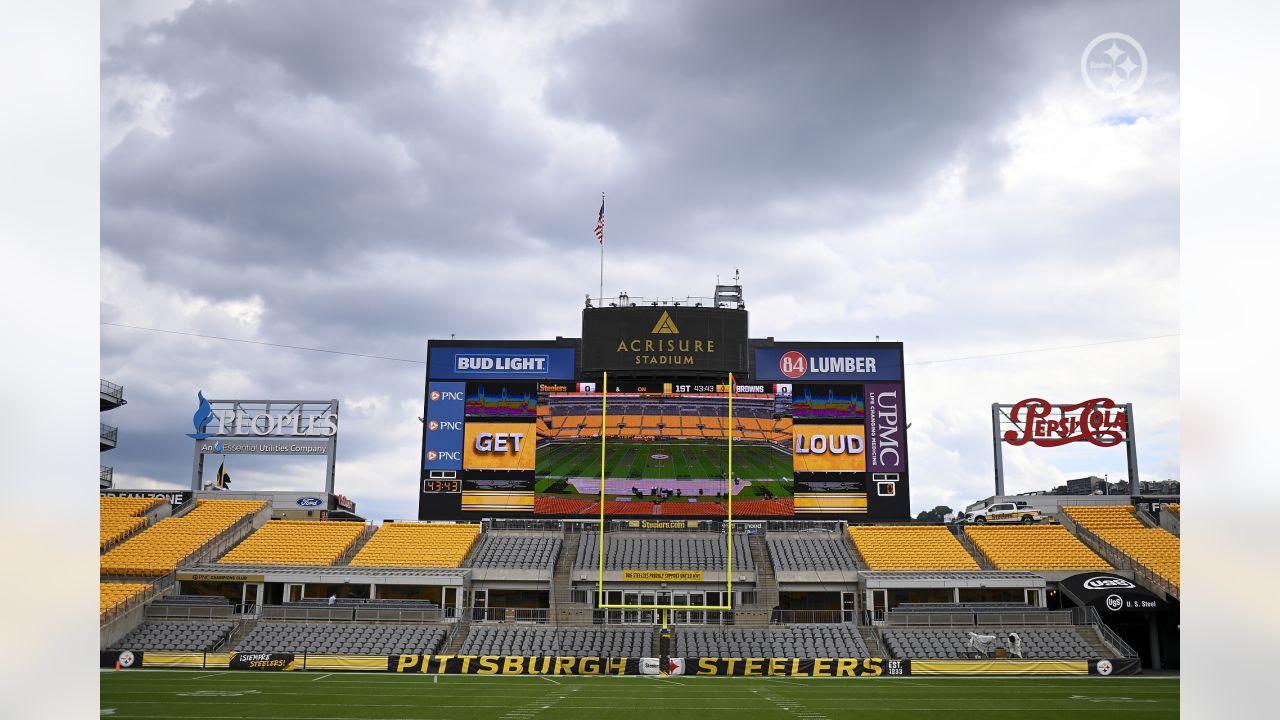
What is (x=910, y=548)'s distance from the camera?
30141 mm

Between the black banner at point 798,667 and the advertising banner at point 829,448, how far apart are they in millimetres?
7916

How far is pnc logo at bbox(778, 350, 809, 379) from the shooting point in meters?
30.6

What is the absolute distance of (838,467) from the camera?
98.1ft

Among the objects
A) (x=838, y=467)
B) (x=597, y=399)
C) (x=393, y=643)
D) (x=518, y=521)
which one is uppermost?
(x=597, y=399)

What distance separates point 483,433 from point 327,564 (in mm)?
6335

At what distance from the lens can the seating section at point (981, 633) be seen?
23.8 meters

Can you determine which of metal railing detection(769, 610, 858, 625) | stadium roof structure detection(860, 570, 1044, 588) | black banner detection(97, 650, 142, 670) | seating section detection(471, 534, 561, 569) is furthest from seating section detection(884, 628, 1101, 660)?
black banner detection(97, 650, 142, 670)
